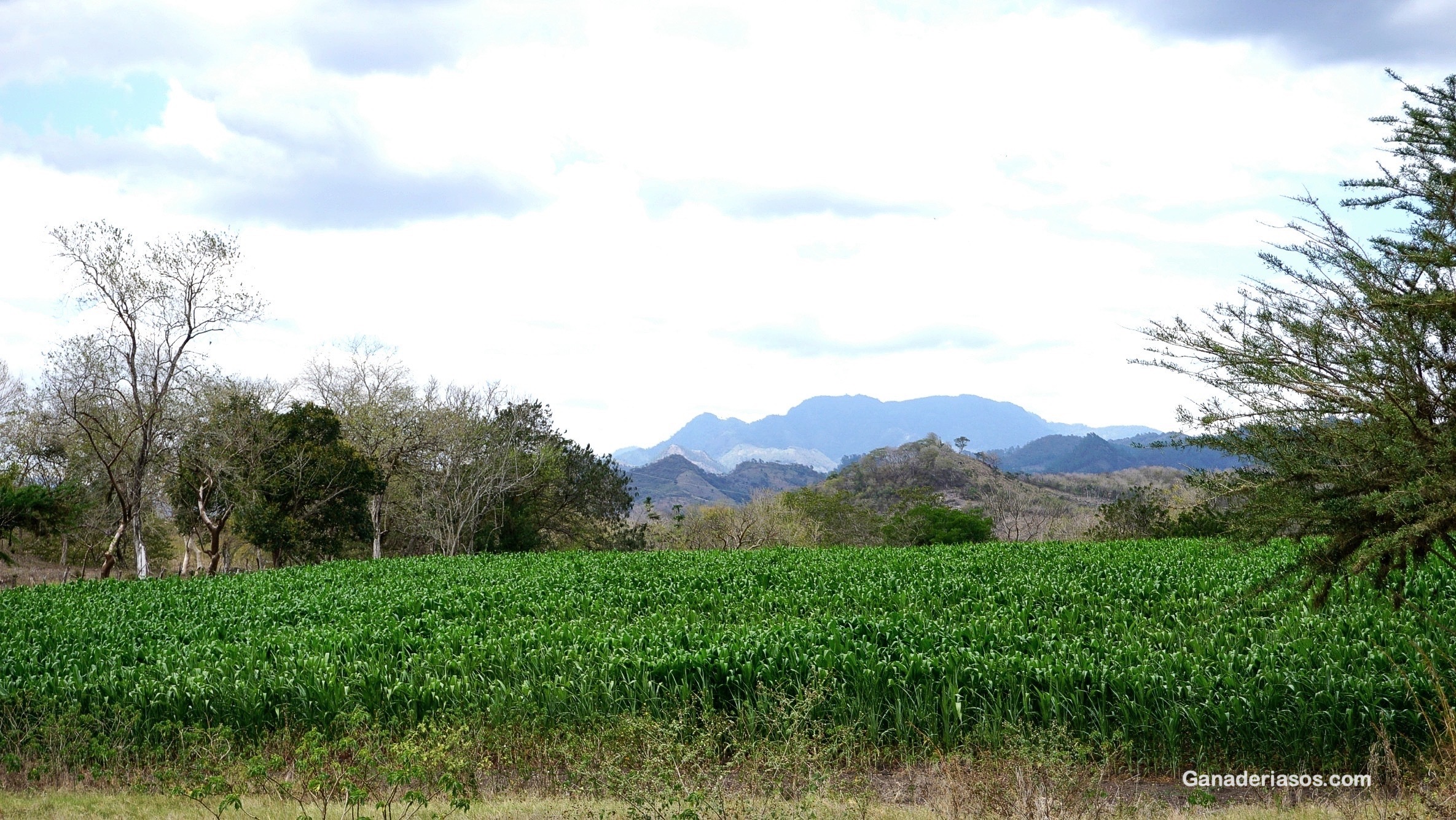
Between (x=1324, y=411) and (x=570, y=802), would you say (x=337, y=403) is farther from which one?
(x=1324, y=411)

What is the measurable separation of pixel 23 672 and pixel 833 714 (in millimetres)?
11140

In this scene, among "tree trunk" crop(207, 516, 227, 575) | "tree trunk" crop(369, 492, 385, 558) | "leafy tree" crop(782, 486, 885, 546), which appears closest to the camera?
"tree trunk" crop(207, 516, 227, 575)

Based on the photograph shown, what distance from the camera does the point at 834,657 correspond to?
8914mm

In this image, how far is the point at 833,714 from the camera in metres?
8.29

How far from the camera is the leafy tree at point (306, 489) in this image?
32.8 meters

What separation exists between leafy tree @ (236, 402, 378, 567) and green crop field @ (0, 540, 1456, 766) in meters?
15.1

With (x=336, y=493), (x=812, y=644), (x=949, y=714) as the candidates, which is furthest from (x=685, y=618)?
(x=336, y=493)

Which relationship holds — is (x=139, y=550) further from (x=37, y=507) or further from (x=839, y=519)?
(x=839, y=519)

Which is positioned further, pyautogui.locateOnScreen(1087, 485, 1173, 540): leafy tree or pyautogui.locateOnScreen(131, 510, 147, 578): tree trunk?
pyautogui.locateOnScreen(1087, 485, 1173, 540): leafy tree

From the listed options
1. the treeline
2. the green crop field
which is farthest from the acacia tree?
the treeline

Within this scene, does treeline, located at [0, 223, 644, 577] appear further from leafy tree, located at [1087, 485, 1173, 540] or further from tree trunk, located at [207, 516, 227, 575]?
leafy tree, located at [1087, 485, 1173, 540]

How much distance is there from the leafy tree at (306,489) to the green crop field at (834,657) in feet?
49.4

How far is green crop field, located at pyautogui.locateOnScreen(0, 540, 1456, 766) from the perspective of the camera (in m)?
7.45

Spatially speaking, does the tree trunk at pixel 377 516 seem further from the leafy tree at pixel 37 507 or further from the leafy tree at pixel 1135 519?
the leafy tree at pixel 1135 519
